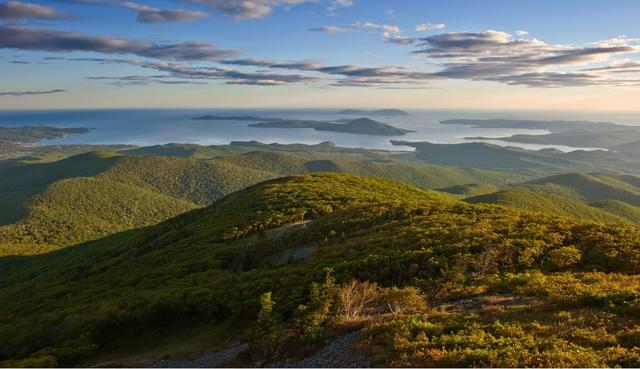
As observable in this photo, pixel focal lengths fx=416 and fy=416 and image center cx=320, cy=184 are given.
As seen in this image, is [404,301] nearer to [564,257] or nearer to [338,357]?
[338,357]

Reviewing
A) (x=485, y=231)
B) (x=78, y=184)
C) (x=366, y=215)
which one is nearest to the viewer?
(x=485, y=231)

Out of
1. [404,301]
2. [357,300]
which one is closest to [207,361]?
[357,300]

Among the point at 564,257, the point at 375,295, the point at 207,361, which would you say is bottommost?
the point at 207,361

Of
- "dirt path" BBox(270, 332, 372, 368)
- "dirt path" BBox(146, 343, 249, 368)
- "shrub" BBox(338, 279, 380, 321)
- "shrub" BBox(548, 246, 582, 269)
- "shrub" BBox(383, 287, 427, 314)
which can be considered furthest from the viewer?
"shrub" BBox(548, 246, 582, 269)

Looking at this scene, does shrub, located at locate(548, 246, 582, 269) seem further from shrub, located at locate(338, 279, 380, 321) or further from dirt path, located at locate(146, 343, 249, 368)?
dirt path, located at locate(146, 343, 249, 368)

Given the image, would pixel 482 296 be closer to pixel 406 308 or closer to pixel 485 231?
pixel 406 308

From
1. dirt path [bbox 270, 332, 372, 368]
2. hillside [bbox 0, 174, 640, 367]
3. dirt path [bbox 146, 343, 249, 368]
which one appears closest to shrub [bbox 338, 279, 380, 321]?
hillside [bbox 0, 174, 640, 367]

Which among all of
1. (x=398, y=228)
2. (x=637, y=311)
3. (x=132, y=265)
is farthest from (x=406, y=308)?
(x=132, y=265)

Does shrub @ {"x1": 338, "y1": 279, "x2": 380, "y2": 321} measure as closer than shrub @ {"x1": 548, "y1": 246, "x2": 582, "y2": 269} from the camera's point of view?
Yes

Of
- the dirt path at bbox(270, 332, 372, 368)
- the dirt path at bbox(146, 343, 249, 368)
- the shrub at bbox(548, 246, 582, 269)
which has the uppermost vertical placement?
the shrub at bbox(548, 246, 582, 269)
